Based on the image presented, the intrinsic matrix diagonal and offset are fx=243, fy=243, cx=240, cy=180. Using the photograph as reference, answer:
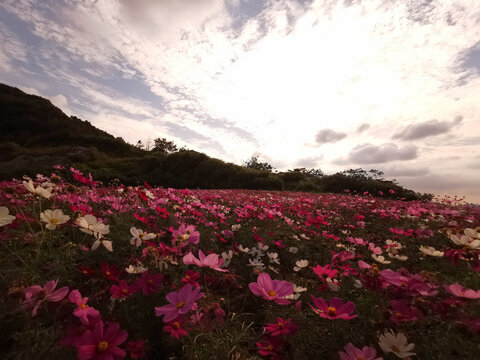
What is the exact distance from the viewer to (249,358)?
1177 mm

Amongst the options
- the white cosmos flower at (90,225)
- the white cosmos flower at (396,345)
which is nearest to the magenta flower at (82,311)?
the white cosmos flower at (90,225)

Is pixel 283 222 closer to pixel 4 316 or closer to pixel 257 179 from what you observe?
pixel 4 316

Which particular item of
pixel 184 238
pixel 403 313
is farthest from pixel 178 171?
pixel 403 313

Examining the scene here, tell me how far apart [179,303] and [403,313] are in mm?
1075

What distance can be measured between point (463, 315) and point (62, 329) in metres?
1.93

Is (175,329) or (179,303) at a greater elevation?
(179,303)

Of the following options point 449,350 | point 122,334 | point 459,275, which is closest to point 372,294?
point 449,350

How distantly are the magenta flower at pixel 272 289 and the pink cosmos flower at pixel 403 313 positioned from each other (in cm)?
52

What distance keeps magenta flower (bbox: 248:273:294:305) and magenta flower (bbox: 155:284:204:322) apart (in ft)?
0.82

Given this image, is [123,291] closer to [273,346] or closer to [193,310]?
[193,310]

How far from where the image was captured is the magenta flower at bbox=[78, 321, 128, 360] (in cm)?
89

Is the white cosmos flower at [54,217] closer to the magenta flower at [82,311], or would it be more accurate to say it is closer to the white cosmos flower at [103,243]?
the white cosmos flower at [103,243]

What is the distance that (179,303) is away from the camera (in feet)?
3.54

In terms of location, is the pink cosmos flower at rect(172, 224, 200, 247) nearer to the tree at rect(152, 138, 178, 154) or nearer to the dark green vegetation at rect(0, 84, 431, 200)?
the dark green vegetation at rect(0, 84, 431, 200)
